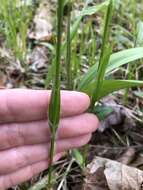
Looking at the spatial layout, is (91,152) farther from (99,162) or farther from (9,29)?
(9,29)

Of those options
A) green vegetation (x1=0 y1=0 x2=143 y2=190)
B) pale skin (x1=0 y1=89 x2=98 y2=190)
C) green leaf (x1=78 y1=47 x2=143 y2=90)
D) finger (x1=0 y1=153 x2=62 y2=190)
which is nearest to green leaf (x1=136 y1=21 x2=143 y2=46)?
green vegetation (x1=0 y1=0 x2=143 y2=190)

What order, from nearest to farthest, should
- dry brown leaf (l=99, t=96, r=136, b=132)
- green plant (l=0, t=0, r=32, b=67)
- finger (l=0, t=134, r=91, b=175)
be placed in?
finger (l=0, t=134, r=91, b=175) → dry brown leaf (l=99, t=96, r=136, b=132) → green plant (l=0, t=0, r=32, b=67)

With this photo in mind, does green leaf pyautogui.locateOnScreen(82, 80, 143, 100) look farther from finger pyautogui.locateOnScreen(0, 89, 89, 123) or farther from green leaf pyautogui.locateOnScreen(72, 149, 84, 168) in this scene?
green leaf pyautogui.locateOnScreen(72, 149, 84, 168)

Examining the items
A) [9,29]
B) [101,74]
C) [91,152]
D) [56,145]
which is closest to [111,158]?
[91,152]

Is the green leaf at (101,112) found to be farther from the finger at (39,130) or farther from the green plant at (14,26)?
the green plant at (14,26)

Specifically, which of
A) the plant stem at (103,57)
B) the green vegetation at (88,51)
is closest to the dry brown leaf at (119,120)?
the green vegetation at (88,51)

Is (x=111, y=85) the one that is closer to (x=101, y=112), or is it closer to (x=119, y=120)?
(x=101, y=112)

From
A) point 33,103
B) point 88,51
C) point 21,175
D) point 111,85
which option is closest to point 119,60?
point 111,85
